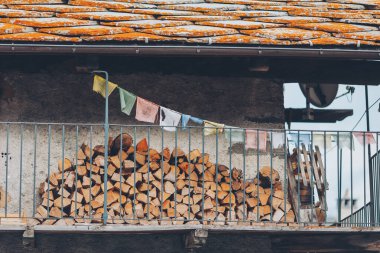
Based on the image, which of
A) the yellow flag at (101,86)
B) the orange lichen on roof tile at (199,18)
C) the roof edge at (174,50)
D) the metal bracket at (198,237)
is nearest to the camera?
the metal bracket at (198,237)

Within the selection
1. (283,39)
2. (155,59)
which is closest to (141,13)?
(155,59)

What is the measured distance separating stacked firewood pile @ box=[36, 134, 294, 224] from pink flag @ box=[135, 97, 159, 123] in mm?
303

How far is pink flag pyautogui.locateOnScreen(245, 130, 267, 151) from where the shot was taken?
14.1 m

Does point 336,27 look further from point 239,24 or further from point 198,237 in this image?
point 198,237

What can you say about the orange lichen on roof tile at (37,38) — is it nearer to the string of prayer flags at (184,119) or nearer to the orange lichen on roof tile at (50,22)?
the orange lichen on roof tile at (50,22)

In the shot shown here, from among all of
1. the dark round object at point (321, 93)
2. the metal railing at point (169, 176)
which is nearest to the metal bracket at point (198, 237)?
the metal railing at point (169, 176)

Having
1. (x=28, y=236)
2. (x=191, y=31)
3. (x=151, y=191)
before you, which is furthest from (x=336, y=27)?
(x=28, y=236)

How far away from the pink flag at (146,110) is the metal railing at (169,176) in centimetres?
20

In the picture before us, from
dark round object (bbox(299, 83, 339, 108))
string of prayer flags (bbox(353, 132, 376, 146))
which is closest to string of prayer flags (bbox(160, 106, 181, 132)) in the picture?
string of prayer flags (bbox(353, 132, 376, 146))

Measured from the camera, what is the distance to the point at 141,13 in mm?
14727

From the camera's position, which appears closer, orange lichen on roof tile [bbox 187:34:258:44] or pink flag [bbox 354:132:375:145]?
orange lichen on roof tile [bbox 187:34:258:44]

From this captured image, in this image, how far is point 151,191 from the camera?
13914mm

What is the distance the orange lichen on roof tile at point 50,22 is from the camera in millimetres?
14133

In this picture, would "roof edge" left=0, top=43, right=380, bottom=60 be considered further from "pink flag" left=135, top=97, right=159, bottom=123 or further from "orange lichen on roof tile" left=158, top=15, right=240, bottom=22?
"orange lichen on roof tile" left=158, top=15, right=240, bottom=22
